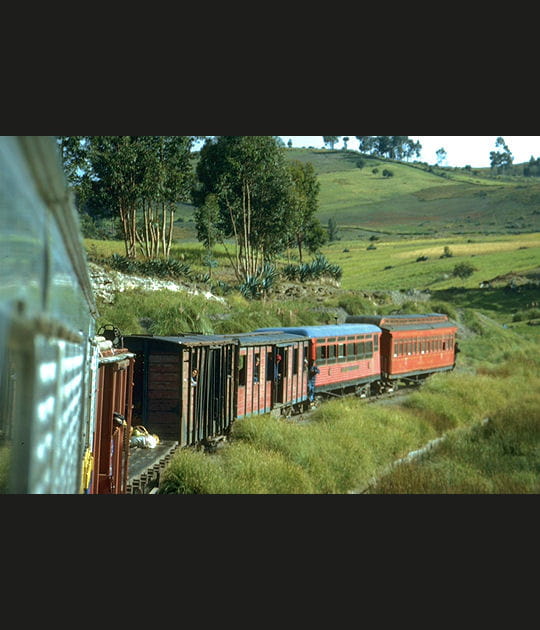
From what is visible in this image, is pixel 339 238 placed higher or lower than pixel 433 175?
lower

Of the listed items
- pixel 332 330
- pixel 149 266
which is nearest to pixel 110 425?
pixel 149 266

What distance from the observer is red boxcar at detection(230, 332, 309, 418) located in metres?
11.9

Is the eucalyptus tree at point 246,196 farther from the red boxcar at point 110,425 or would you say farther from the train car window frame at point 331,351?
the red boxcar at point 110,425

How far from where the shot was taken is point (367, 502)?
7418 millimetres

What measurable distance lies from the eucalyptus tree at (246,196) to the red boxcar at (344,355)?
2803 millimetres

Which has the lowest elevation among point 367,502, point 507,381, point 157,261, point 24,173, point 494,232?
point 367,502

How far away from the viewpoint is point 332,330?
15.4 metres

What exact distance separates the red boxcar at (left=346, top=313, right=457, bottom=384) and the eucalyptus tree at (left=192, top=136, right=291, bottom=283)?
5.85 m

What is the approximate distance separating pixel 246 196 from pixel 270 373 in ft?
10.7

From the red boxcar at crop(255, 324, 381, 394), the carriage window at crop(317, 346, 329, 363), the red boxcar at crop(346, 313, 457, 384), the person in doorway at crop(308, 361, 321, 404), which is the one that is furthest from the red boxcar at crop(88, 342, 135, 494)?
the red boxcar at crop(346, 313, 457, 384)

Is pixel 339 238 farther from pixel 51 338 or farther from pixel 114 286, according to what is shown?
pixel 51 338

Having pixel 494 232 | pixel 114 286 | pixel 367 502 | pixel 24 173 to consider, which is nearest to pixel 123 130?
pixel 114 286

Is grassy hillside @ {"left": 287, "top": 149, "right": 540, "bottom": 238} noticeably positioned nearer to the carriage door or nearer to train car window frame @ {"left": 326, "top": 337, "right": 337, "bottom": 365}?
the carriage door

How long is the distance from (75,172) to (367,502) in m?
5.66
